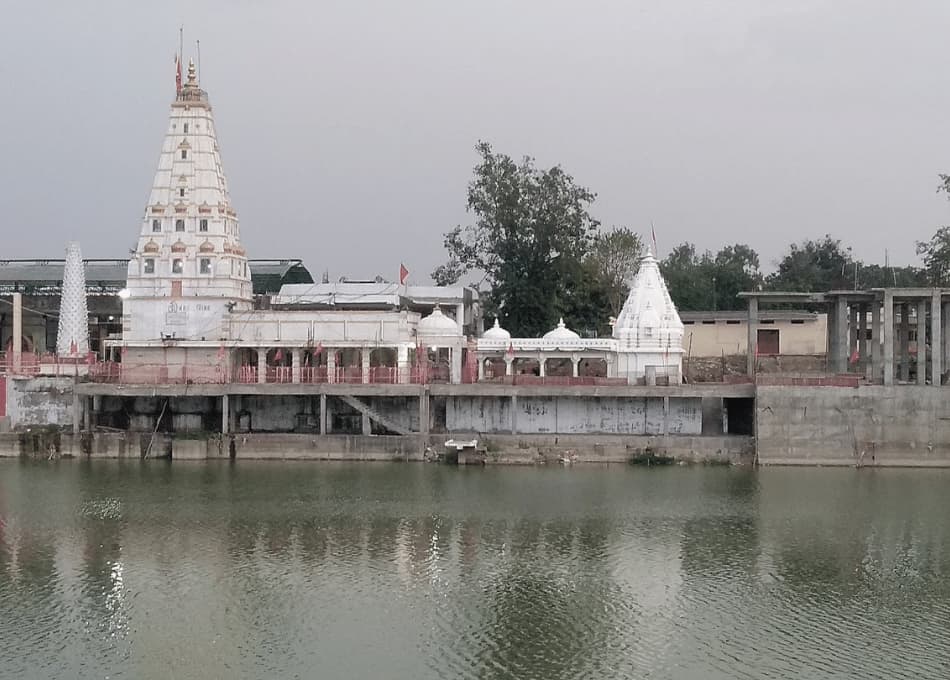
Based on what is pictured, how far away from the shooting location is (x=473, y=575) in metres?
32.6

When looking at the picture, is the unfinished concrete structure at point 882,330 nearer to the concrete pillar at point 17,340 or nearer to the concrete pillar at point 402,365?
the concrete pillar at point 402,365

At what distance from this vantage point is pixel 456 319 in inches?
2749

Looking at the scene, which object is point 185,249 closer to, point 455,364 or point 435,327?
point 435,327

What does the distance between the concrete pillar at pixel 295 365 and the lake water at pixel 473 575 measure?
816 cm

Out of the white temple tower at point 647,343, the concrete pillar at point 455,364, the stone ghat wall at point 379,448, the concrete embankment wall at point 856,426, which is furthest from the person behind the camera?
the concrete pillar at point 455,364

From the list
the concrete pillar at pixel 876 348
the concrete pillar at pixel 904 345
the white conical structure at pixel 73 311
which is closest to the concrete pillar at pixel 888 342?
the concrete pillar at pixel 876 348

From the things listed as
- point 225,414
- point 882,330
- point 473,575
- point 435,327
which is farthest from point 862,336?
point 473,575

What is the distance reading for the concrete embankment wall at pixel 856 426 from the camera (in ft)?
166

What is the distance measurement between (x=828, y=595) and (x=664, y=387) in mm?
22440

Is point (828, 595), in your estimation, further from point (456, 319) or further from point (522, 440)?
point (456, 319)

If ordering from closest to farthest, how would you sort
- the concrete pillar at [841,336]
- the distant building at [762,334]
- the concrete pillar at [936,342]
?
1. the concrete pillar at [936,342]
2. the concrete pillar at [841,336]
3. the distant building at [762,334]

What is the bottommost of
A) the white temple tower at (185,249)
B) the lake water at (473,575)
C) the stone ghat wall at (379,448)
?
the lake water at (473,575)

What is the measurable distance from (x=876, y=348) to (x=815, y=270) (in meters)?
57.0

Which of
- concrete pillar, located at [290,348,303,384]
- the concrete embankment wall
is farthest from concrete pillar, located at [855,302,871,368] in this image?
concrete pillar, located at [290,348,303,384]
